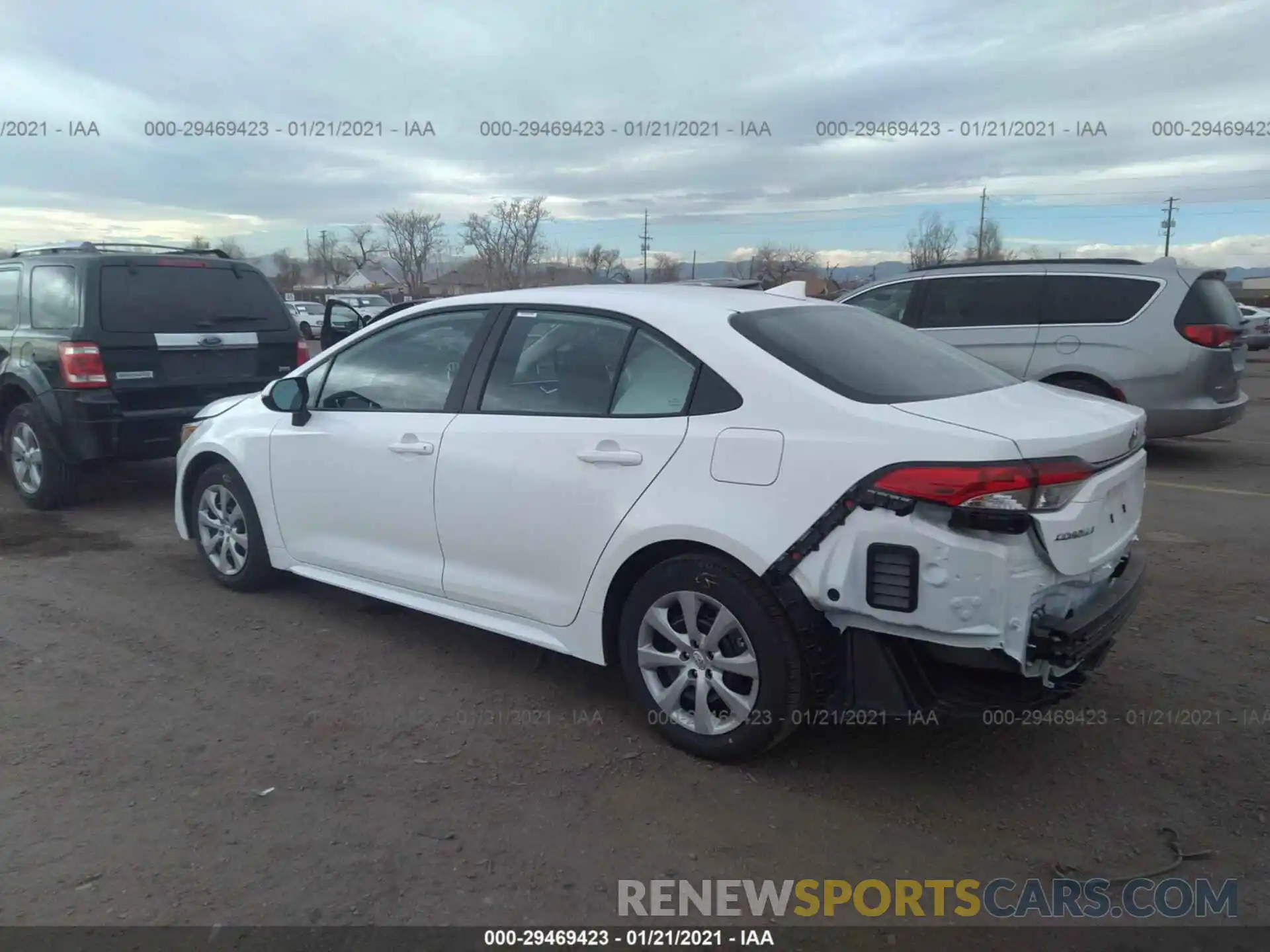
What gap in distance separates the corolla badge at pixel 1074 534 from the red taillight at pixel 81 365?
6195 mm

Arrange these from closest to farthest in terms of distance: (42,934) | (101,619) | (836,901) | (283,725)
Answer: (42,934)
(836,901)
(283,725)
(101,619)

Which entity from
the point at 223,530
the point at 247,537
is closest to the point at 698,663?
the point at 247,537

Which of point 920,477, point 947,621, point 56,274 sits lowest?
point 947,621

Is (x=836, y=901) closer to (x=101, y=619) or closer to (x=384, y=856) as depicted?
(x=384, y=856)

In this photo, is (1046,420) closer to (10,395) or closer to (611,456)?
(611,456)

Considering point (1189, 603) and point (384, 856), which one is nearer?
point (384, 856)

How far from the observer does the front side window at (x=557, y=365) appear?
3750 mm

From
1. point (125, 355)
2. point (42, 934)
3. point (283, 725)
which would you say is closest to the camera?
point (42, 934)

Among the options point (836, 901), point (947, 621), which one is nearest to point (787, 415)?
point (947, 621)

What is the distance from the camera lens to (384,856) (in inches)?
116

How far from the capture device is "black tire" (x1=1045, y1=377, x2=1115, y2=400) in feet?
28.3

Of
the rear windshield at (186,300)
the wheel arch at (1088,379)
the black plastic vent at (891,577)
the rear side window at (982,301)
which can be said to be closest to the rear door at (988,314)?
the rear side window at (982,301)

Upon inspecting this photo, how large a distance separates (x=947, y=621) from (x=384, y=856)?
6.05 feet

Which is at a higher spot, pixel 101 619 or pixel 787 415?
pixel 787 415
